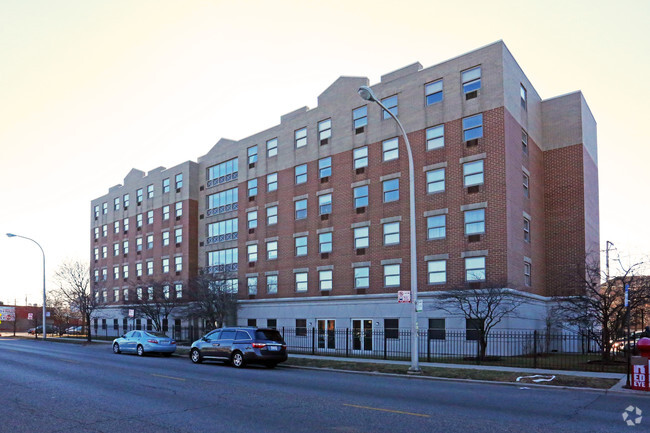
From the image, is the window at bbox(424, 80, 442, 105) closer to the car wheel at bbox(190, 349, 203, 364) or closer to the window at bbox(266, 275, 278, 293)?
the window at bbox(266, 275, 278, 293)

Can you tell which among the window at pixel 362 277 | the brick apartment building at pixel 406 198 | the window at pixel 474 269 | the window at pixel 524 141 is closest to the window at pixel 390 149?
the brick apartment building at pixel 406 198

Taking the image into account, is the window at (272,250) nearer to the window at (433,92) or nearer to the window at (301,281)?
the window at (301,281)

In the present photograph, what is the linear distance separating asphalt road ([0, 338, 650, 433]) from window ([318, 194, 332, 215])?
2002cm

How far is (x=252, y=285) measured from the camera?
1661 inches

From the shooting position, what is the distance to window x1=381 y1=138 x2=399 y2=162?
33.4 m

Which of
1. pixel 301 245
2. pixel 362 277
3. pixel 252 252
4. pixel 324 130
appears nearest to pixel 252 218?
pixel 252 252

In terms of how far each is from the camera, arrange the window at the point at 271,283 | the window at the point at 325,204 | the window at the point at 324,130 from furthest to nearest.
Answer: the window at the point at 271,283
the window at the point at 324,130
the window at the point at 325,204

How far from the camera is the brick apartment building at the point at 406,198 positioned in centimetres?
2952

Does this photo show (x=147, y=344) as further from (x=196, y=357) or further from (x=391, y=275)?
(x=391, y=275)

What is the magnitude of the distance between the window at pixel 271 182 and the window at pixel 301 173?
8.07ft

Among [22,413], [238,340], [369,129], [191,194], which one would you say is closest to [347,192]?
[369,129]

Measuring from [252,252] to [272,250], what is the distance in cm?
247

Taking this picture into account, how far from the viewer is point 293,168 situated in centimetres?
4009

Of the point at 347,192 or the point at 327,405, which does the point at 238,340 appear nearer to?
the point at 327,405
